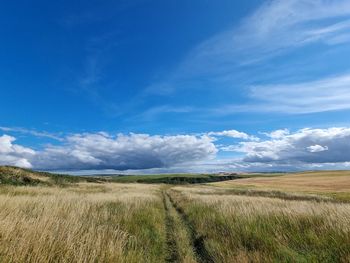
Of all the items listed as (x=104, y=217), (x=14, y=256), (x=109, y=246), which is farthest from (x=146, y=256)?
(x=104, y=217)

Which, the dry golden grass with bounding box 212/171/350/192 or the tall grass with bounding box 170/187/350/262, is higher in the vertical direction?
the dry golden grass with bounding box 212/171/350/192

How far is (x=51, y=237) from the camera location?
245 inches

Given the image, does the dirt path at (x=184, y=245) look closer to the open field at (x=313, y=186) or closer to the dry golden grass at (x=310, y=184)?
the open field at (x=313, y=186)

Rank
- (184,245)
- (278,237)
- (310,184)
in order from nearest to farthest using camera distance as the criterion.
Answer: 1. (278,237)
2. (184,245)
3. (310,184)

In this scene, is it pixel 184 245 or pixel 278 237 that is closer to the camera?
pixel 278 237

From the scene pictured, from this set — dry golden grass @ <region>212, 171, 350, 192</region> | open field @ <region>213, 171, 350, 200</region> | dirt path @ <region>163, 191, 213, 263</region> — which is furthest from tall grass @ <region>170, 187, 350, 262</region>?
dry golden grass @ <region>212, 171, 350, 192</region>

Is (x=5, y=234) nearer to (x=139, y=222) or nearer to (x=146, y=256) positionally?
(x=146, y=256)

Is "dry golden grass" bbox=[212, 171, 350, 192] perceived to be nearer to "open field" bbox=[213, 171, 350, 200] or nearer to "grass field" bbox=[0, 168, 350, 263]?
"open field" bbox=[213, 171, 350, 200]

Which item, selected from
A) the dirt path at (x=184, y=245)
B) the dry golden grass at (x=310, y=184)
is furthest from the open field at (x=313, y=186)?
the dirt path at (x=184, y=245)

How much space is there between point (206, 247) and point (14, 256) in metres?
5.98

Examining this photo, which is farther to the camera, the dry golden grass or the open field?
the dry golden grass

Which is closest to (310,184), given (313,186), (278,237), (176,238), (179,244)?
(313,186)

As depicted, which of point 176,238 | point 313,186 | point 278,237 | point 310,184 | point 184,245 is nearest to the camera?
point 278,237

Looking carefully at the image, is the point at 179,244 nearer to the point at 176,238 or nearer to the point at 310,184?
the point at 176,238
